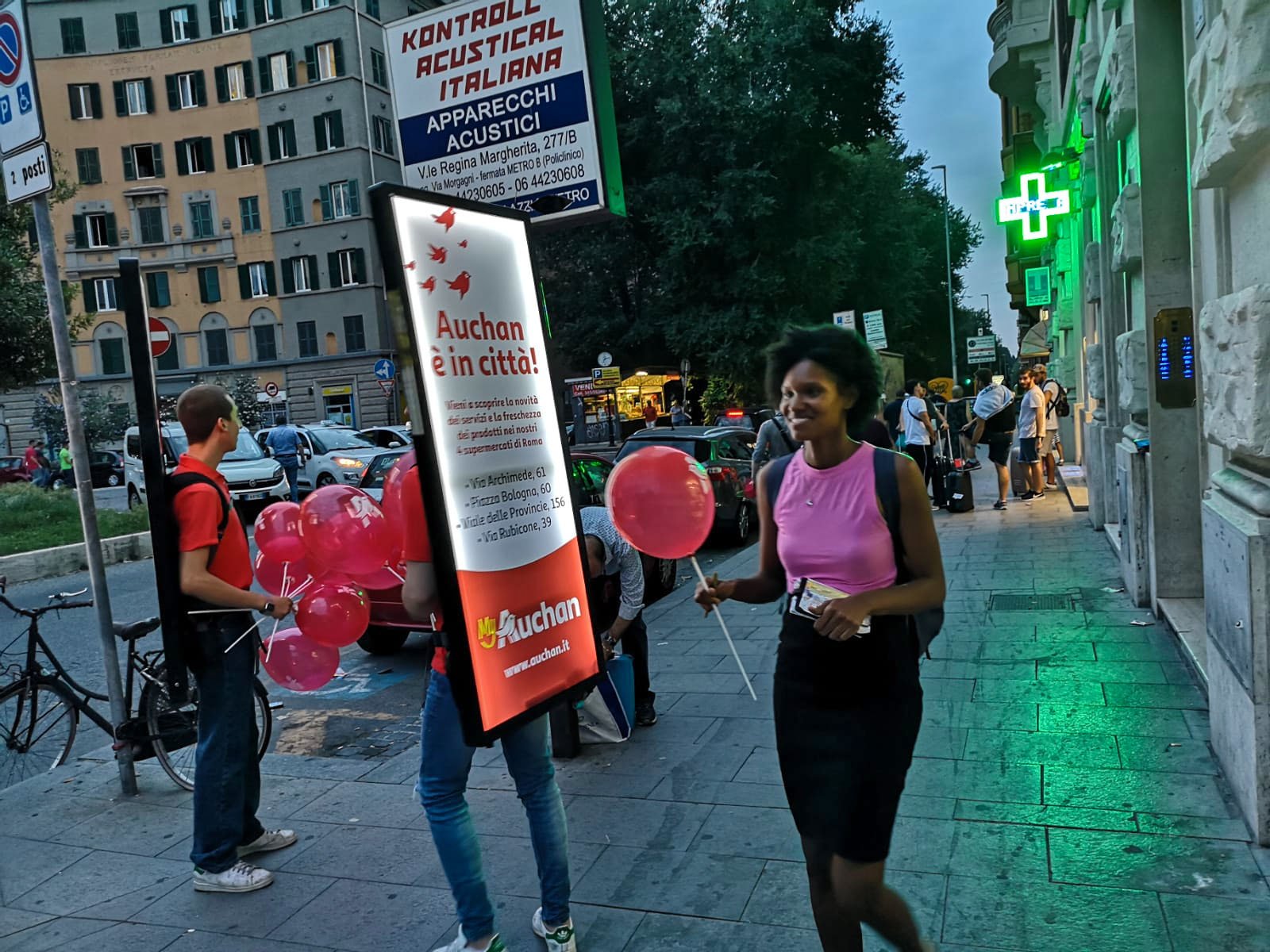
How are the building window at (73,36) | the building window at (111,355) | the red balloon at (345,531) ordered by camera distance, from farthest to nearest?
the building window at (111,355) < the building window at (73,36) < the red balloon at (345,531)

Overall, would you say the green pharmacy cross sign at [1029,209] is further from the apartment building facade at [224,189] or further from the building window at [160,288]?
the building window at [160,288]

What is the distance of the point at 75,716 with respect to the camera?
557 centimetres

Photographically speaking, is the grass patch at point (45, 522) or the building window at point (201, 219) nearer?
the grass patch at point (45, 522)

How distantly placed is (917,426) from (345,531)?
35.2 ft

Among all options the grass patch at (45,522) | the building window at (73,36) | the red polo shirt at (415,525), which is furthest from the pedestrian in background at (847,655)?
the building window at (73,36)

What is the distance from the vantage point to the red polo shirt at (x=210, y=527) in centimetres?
389

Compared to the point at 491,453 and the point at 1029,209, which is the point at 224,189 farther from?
the point at 491,453

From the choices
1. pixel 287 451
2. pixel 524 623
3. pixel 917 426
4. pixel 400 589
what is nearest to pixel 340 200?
pixel 287 451

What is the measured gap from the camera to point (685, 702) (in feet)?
19.7

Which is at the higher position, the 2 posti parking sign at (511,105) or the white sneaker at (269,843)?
the 2 posti parking sign at (511,105)

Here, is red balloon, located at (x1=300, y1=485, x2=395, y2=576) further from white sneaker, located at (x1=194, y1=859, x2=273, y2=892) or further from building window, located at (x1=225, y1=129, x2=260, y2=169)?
building window, located at (x1=225, y1=129, x2=260, y2=169)

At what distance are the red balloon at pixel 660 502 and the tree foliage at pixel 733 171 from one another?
24.7 m

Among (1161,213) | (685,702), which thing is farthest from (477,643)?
(1161,213)

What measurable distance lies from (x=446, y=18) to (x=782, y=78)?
24.6 meters
